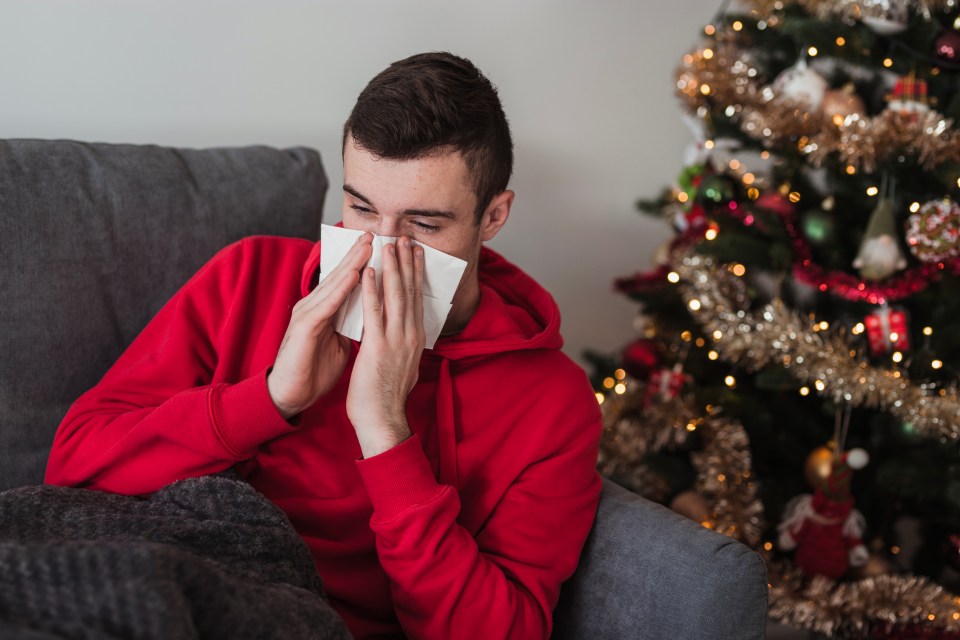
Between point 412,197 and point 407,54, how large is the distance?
847 mm

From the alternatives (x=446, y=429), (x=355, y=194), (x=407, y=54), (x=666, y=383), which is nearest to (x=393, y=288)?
(x=355, y=194)

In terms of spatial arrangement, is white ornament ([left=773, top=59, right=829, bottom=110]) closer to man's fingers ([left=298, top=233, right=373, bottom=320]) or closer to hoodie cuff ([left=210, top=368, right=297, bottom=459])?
man's fingers ([left=298, top=233, right=373, bottom=320])

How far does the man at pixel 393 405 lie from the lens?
1.18 metres

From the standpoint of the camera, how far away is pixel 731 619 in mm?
1165

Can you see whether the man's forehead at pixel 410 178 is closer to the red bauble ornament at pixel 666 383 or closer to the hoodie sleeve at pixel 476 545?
the hoodie sleeve at pixel 476 545

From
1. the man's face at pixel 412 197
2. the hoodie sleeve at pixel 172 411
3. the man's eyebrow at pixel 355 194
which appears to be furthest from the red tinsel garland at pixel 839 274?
the hoodie sleeve at pixel 172 411

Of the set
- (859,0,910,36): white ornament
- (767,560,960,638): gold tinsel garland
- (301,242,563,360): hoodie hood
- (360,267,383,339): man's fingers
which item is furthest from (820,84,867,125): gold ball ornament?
(360,267,383,339): man's fingers

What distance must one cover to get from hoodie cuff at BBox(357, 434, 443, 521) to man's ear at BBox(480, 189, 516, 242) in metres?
0.36

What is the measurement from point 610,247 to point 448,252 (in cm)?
121

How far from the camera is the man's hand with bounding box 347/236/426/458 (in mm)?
1196

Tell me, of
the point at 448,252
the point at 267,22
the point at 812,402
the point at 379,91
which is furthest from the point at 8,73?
the point at 812,402

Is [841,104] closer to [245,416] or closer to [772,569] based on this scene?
[772,569]

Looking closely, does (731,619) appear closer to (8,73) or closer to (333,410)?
(333,410)

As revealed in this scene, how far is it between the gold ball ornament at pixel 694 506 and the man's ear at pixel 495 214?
36.3 inches
